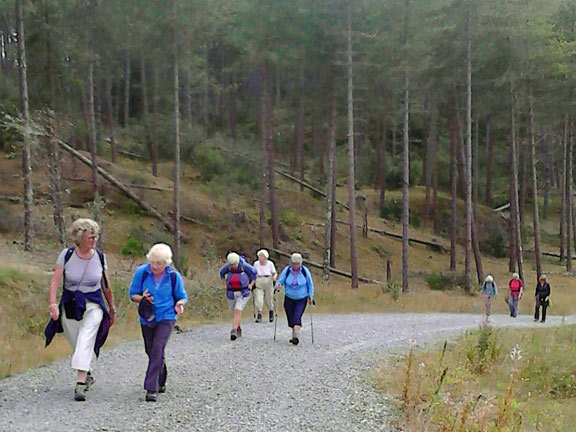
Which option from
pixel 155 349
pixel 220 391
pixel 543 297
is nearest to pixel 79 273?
pixel 155 349

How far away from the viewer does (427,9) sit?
1078 inches

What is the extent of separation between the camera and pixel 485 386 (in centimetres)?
973

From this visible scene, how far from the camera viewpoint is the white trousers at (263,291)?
637 inches

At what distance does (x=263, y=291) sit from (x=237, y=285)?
2.87 meters

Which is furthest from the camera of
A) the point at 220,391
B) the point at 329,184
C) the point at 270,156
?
the point at 270,156

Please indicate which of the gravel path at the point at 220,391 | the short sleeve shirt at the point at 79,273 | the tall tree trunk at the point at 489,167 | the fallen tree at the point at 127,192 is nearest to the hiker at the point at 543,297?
the gravel path at the point at 220,391

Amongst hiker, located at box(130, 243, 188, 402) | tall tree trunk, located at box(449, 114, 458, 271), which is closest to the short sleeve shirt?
hiker, located at box(130, 243, 188, 402)

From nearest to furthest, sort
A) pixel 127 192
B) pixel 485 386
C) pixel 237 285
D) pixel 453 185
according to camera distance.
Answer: pixel 485 386 < pixel 237 285 < pixel 127 192 < pixel 453 185

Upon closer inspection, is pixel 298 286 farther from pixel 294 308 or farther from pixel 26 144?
pixel 26 144

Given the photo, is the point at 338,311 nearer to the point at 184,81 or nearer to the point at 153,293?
the point at 153,293

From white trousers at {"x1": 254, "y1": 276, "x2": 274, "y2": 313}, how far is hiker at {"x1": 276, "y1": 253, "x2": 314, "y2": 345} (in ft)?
10.3

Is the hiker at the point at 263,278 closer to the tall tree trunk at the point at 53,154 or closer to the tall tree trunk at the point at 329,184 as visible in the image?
the tall tree trunk at the point at 53,154

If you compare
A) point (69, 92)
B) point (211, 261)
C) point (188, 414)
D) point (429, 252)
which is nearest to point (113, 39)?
point (69, 92)

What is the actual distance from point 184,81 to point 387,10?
19245mm
